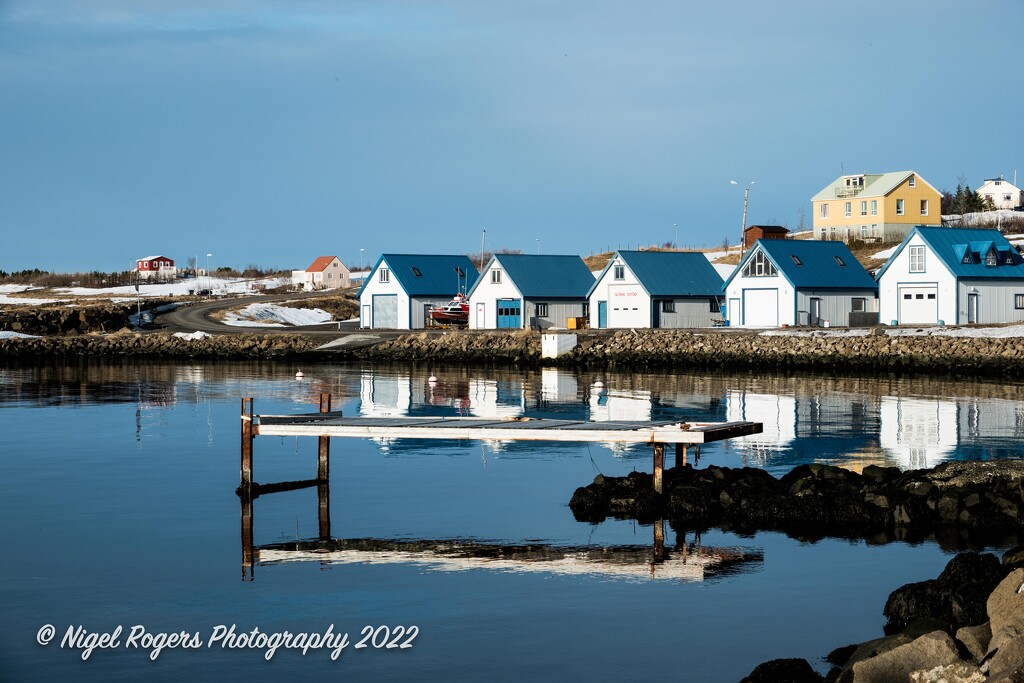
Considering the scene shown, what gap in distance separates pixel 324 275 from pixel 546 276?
236 feet

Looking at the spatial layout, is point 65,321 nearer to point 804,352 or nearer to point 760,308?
point 760,308

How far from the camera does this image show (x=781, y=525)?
69.3 ft

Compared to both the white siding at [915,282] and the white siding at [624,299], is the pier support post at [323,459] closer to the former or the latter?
the white siding at [915,282]

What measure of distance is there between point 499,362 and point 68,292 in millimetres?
75810

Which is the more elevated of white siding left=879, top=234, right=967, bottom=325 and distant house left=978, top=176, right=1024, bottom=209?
distant house left=978, top=176, right=1024, bottom=209

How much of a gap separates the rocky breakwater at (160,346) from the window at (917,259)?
3555cm

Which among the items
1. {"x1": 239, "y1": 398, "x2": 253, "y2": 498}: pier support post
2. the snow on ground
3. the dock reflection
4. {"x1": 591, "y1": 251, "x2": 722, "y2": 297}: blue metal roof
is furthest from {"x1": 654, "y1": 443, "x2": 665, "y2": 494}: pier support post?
the snow on ground

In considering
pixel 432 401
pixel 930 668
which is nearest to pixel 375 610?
pixel 930 668

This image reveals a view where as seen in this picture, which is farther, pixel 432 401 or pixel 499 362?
pixel 499 362

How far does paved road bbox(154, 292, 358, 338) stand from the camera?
277 ft

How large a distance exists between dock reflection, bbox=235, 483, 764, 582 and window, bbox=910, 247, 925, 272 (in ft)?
158

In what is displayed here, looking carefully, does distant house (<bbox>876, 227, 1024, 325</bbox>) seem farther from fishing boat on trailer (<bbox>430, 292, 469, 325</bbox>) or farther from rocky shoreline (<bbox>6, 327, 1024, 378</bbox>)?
fishing boat on trailer (<bbox>430, 292, 469, 325</bbox>)

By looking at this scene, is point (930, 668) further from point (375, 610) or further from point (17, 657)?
point (17, 657)

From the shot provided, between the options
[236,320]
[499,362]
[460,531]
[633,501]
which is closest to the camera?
[460,531]
